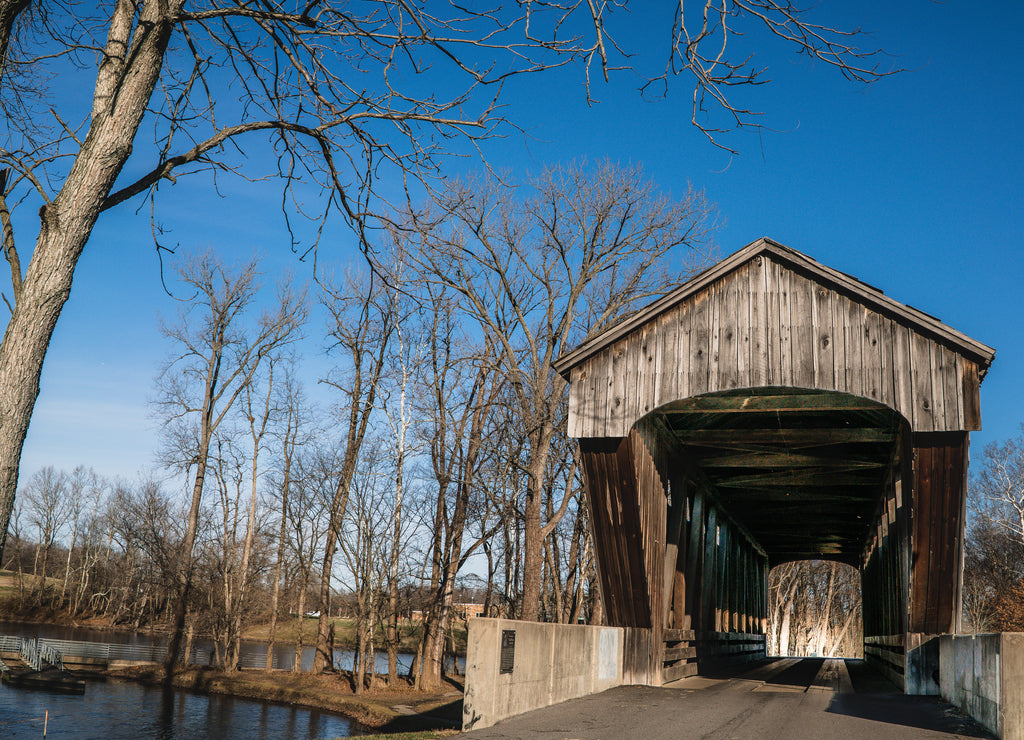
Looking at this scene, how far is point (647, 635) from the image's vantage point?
428 inches

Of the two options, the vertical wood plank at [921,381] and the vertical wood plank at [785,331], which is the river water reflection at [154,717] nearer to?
the vertical wood plank at [785,331]

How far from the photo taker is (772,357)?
31.4 ft

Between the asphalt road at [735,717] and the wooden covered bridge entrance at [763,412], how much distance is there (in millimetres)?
1034

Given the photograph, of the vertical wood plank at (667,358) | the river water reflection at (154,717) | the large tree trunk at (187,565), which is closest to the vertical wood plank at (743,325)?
the vertical wood plank at (667,358)

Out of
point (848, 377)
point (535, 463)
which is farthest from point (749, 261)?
point (535, 463)

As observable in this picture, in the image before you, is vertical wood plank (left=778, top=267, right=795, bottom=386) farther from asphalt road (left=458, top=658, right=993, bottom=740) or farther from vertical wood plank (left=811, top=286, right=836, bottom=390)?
asphalt road (left=458, top=658, right=993, bottom=740)

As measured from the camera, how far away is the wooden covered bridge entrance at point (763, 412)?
8.85 meters

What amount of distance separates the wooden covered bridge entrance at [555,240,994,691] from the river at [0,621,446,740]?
402 inches

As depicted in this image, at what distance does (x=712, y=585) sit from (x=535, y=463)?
4.71 meters

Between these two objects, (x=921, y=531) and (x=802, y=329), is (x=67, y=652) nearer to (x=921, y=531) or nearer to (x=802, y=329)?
(x=802, y=329)

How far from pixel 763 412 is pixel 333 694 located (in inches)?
596

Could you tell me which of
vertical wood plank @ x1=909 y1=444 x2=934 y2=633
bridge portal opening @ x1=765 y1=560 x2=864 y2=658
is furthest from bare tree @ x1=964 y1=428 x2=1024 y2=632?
vertical wood plank @ x1=909 y1=444 x2=934 y2=633

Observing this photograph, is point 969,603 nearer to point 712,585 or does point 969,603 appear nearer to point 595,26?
point 712,585

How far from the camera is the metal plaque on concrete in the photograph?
6923mm
